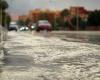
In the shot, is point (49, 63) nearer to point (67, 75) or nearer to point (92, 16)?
point (67, 75)

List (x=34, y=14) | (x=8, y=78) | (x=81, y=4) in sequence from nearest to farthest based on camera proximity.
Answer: (x=8, y=78) → (x=81, y=4) → (x=34, y=14)

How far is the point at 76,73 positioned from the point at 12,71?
1583 millimetres

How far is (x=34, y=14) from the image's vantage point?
14312cm

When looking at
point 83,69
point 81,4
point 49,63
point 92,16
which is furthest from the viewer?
point 81,4

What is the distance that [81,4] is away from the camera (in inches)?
3922

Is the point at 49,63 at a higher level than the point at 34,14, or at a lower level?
higher

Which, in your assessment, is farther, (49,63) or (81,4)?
(81,4)

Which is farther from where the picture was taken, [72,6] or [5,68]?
[72,6]

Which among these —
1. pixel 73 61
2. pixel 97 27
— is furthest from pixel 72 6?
pixel 73 61

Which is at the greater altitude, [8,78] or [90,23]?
[8,78]

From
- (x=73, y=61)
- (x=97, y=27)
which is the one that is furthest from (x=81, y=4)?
(x=73, y=61)

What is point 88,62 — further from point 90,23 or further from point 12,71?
point 90,23

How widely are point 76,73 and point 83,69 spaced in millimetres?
881

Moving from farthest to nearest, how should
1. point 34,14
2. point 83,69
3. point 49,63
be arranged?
1. point 34,14
2. point 49,63
3. point 83,69
